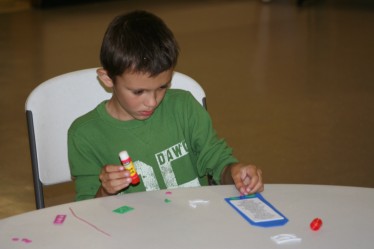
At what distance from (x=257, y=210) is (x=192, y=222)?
15cm

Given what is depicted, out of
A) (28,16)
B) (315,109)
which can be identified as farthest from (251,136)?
(28,16)

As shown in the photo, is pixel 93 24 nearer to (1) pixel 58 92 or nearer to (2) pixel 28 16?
(2) pixel 28 16

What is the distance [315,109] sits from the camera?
411 cm

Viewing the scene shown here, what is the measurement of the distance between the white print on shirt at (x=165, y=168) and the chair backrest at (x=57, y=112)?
0.22 meters

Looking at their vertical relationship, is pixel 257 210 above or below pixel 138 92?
below

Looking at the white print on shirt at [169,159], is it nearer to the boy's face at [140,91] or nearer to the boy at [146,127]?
the boy at [146,127]

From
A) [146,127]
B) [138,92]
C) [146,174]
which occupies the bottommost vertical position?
[146,174]

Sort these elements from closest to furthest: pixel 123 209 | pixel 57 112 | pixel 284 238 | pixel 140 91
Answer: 1. pixel 284 238
2. pixel 123 209
3. pixel 140 91
4. pixel 57 112

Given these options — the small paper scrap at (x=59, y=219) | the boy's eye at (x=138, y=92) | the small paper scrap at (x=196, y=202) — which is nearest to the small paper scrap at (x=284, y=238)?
the small paper scrap at (x=196, y=202)

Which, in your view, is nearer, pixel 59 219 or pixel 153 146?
pixel 59 219

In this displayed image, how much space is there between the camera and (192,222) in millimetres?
1411

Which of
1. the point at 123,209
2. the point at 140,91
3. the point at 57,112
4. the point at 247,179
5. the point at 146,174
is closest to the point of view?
the point at 123,209

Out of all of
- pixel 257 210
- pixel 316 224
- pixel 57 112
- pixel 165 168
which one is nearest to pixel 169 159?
pixel 165 168

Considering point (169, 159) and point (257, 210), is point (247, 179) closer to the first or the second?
point (257, 210)
